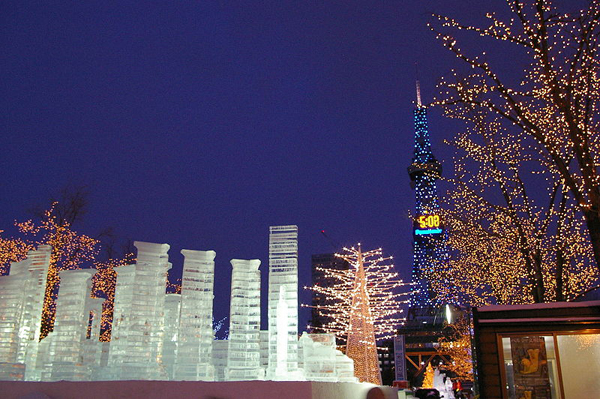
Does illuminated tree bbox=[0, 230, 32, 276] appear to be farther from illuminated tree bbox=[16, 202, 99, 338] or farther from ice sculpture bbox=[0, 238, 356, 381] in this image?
ice sculpture bbox=[0, 238, 356, 381]

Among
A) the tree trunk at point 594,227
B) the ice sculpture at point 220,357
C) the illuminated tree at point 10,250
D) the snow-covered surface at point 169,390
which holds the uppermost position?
the illuminated tree at point 10,250

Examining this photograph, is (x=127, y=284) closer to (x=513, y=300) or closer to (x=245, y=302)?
(x=245, y=302)

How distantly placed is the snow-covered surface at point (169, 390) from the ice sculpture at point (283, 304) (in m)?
2.00

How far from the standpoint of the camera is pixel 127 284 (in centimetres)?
791

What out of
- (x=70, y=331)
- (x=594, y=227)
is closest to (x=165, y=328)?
(x=70, y=331)

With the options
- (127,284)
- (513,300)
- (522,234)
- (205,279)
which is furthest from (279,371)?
(513,300)

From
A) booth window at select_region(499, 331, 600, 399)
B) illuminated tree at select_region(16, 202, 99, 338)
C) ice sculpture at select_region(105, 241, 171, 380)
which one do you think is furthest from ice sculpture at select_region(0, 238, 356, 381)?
illuminated tree at select_region(16, 202, 99, 338)

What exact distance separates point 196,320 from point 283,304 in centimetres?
152

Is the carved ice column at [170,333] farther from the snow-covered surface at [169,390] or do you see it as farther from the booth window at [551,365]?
the booth window at [551,365]

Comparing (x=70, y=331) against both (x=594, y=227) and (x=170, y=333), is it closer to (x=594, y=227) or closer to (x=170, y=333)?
(x=170, y=333)

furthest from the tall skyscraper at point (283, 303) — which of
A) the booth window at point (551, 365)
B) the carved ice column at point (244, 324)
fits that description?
the booth window at point (551, 365)

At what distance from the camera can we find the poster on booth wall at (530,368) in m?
8.52

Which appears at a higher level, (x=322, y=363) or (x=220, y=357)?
(x=220, y=357)

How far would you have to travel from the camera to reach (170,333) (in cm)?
812
